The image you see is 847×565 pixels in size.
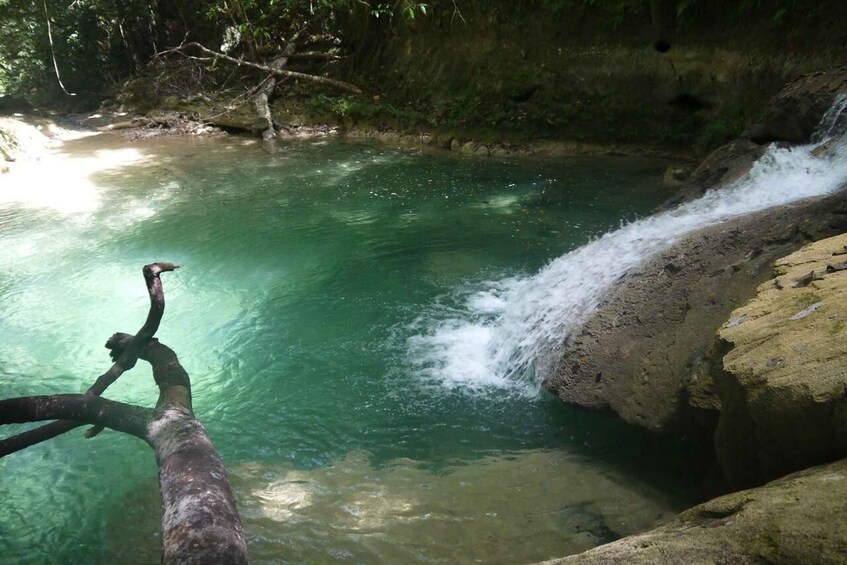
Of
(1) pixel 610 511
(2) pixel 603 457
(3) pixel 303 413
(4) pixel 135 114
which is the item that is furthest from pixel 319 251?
(4) pixel 135 114

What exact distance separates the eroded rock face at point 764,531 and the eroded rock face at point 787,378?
0.69 ft

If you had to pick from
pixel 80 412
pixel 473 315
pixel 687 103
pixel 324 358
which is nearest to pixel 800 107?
pixel 473 315

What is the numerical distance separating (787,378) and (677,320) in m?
1.92

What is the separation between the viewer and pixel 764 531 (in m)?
1.73

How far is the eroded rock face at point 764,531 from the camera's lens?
1608 mm

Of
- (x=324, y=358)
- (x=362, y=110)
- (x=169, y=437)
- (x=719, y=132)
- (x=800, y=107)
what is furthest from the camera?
(x=362, y=110)

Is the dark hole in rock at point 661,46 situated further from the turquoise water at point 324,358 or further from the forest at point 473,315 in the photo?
the turquoise water at point 324,358

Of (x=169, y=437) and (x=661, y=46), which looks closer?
(x=169, y=437)

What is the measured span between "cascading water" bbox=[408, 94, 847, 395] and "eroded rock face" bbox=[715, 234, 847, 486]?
187 cm

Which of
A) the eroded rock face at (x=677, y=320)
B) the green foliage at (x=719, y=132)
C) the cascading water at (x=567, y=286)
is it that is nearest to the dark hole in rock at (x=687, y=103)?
the green foliage at (x=719, y=132)

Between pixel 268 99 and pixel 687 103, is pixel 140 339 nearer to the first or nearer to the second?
pixel 687 103

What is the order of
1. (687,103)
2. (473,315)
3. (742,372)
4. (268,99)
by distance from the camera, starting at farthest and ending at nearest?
(268,99)
(687,103)
(473,315)
(742,372)

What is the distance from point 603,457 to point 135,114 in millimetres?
17648

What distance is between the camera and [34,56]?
20.8 m
